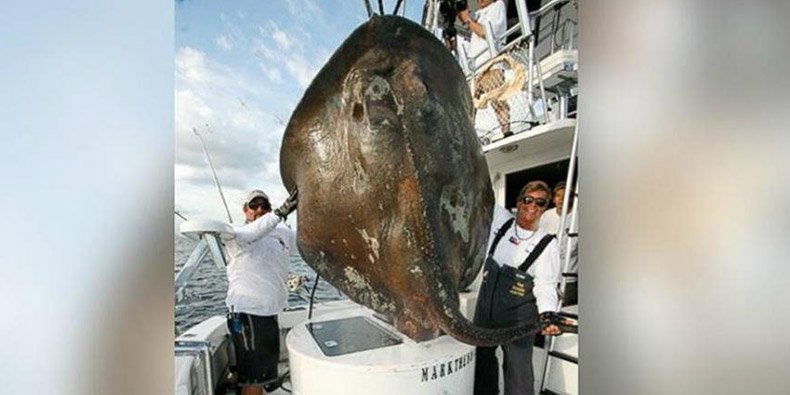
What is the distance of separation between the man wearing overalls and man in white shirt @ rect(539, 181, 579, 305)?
0.10 ft

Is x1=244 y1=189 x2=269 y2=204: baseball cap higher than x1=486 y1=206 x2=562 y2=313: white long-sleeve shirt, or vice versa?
x1=244 y1=189 x2=269 y2=204: baseball cap

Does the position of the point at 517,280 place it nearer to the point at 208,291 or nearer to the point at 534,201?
the point at 534,201

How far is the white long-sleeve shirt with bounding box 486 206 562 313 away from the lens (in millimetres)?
756

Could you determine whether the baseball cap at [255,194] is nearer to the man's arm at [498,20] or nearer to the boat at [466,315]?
the boat at [466,315]

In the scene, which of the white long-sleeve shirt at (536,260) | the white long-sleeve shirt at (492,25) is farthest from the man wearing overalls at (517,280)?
the white long-sleeve shirt at (492,25)

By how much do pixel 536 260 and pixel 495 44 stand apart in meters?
0.51

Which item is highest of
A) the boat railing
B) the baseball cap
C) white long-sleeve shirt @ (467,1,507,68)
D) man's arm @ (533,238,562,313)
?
white long-sleeve shirt @ (467,1,507,68)

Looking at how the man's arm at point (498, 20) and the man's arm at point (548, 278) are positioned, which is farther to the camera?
the man's arm at point (498, 20)

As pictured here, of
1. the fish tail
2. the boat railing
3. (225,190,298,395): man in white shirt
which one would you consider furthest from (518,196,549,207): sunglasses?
(225,190,298,395): man in white shirt

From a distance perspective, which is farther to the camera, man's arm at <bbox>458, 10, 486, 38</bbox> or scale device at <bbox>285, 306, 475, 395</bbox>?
man's arm at <bbox>458, 10, 486, 38</bbox>

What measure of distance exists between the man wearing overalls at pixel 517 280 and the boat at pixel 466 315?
3 cm

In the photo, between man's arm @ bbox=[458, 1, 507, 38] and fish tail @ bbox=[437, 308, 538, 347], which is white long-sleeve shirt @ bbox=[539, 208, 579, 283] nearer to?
fish tail @ bbox=[437, 308, 538, 347]

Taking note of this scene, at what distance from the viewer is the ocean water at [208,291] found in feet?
2.36
